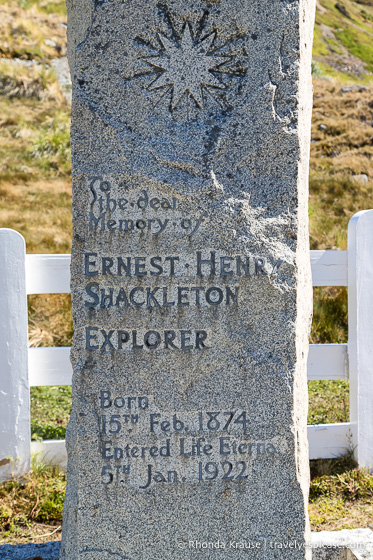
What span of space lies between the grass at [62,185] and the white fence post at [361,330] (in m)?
0.22

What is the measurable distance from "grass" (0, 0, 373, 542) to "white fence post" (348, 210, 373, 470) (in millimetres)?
219

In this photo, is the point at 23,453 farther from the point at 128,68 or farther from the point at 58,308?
the point at 58,308

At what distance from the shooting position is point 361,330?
377 cm

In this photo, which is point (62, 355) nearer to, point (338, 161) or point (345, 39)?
point (338, 161)

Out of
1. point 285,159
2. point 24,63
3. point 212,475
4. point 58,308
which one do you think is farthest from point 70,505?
point 24,63

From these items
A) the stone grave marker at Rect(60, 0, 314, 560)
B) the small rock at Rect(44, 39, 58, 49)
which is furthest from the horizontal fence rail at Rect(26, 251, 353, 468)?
the small rock at Rect(44, 39, 58, 49)

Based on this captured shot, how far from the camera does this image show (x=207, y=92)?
93.7 inches

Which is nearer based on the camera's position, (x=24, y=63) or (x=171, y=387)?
(x=171, y=387)

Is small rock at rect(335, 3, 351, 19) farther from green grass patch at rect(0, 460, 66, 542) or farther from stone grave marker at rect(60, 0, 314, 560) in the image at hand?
green grass patch at rect(0, 460, 66, 542)

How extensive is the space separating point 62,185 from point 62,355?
7.67 m

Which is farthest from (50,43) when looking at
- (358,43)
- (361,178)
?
(361,178)

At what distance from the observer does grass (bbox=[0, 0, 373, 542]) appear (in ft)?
11.6

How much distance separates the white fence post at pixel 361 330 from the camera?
3.76 meters

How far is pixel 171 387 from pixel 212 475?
405 mm
